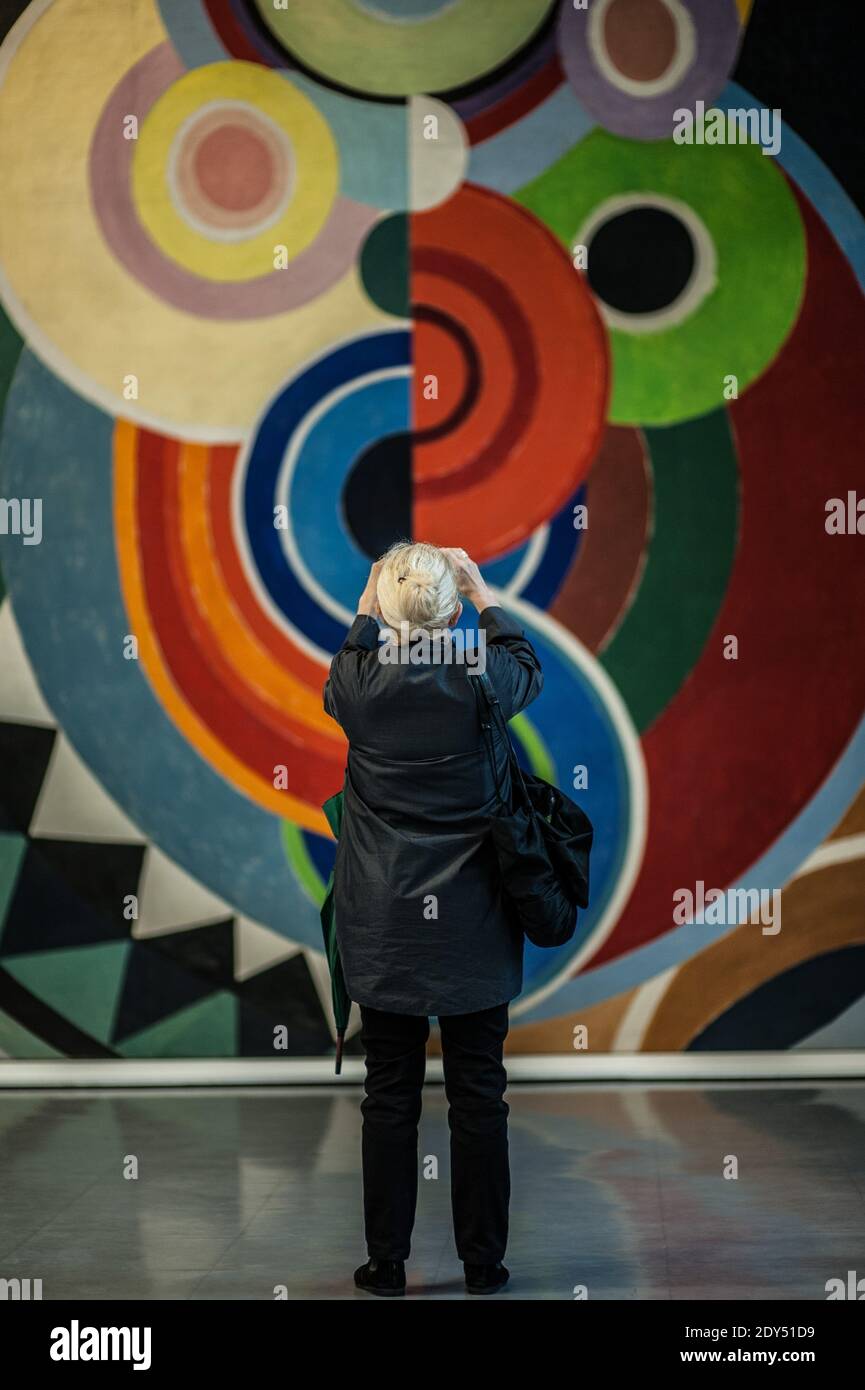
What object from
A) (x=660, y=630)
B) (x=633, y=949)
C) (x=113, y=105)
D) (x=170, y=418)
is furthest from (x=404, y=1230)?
(x=113, y=105)

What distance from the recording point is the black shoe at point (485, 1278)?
10.6 feet

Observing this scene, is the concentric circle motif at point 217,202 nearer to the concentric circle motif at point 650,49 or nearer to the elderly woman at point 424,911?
the concentric circle motif at point 650,49

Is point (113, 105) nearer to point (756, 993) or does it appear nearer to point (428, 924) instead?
point (428, 924)

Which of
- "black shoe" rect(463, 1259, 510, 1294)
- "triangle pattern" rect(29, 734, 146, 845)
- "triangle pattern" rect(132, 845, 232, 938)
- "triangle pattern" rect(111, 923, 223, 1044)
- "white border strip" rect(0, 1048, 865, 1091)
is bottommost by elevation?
"black shoe" rect(463, 1259, 510, 1294)

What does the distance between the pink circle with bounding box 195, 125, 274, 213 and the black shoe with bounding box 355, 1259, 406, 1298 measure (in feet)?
9.35

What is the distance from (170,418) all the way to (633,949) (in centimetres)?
194

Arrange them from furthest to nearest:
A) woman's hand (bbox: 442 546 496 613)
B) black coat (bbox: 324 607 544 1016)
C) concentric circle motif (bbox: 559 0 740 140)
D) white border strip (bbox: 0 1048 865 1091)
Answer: white border strip (bbox: 0 1048 865 1091) < concentric circle motif (bbox: 559 0 740 140) < woman's hand (bbox: 442 546 496 613) < black coat (bbox: 324 607 544 1016)

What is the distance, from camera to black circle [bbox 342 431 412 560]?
479 centimetres

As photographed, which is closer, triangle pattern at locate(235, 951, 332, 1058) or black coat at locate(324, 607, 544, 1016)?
black coat at locate(324, 607, 544, 1016)

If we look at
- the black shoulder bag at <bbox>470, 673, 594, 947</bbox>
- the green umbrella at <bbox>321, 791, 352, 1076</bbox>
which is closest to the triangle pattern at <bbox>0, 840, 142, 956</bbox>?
the green umbrella at <bbox>321, 791, 352, 1076</bbox>

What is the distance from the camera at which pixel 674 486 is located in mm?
4777

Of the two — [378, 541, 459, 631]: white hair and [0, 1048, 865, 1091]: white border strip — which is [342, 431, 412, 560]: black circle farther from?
[378, 541, 459, 631]: white hair

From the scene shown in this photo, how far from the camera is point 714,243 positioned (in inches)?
187

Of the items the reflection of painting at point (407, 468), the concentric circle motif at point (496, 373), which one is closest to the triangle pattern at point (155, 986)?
the reflection of painting at point (407, 468)
